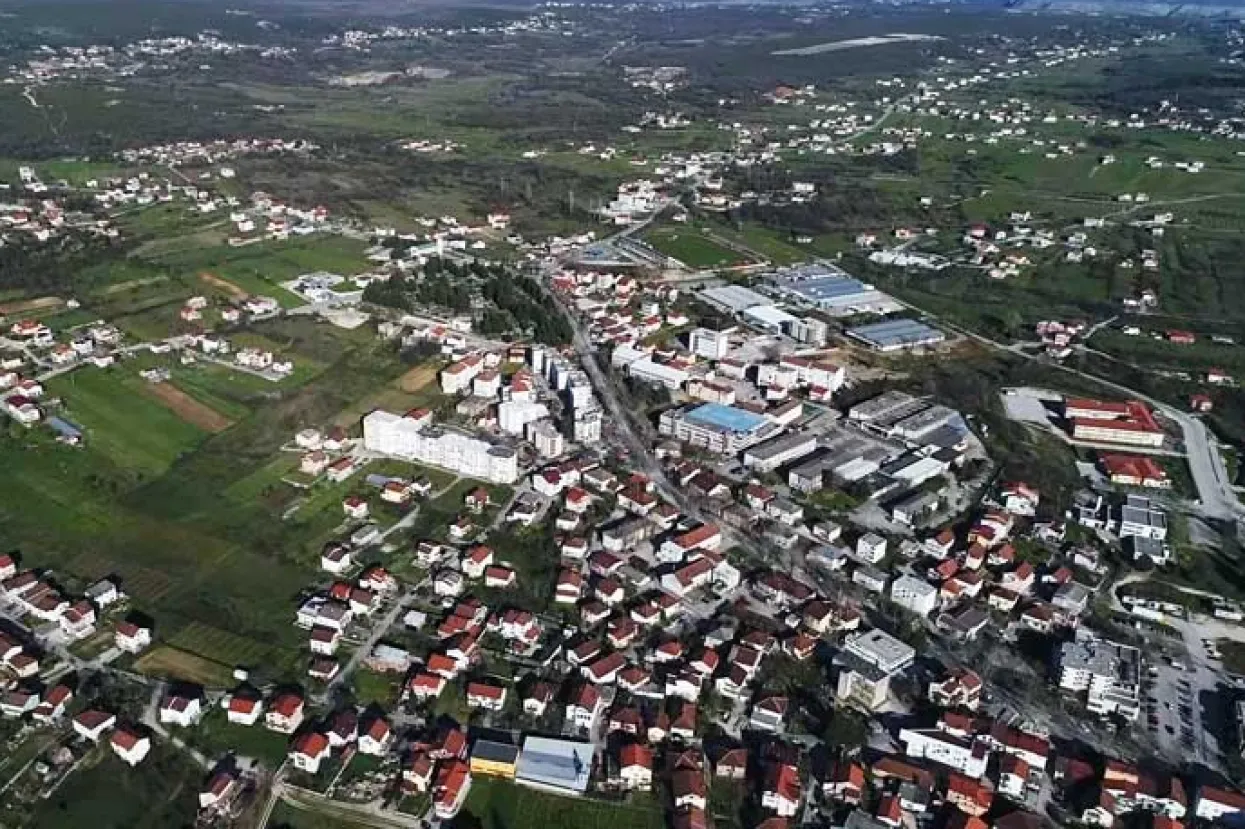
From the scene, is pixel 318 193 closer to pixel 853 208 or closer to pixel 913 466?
pixel 853 208

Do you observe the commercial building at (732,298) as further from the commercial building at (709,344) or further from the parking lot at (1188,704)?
the parking lot at (1188,704)

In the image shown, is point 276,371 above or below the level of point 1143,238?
above

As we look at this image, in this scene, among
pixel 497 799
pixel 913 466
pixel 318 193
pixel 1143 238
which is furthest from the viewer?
pixel 318 193

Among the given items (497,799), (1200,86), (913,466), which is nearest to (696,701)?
(497,799)

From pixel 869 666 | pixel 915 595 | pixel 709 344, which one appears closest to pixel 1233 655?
pixel 915 595

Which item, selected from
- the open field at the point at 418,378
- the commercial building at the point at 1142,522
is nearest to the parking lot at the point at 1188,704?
the commercial building at the point at 1142,522

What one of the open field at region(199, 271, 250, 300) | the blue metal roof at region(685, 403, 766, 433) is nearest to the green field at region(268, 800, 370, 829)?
the blue metal roof at region(685, 403, 766, 433)

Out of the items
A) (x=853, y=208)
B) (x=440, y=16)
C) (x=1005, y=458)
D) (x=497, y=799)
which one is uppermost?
(x=497, y=799)
